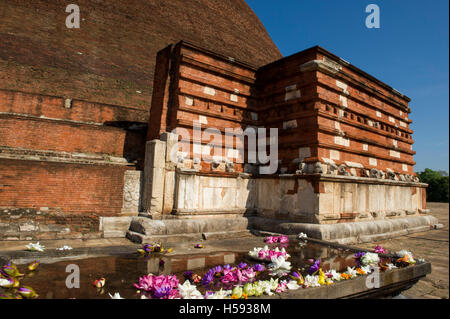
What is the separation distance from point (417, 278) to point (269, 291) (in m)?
2.91

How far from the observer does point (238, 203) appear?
7902 mm

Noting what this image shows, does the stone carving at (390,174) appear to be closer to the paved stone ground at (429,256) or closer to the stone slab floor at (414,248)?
the paved stone ground at (429,256)

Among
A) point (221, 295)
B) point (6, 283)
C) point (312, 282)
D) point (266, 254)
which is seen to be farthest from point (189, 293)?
point (266, 254)

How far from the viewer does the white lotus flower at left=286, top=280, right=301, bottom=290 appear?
10.6 ft

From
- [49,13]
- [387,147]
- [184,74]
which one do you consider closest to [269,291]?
[184,74]

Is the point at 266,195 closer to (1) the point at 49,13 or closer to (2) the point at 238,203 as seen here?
(2) the point at 238,203

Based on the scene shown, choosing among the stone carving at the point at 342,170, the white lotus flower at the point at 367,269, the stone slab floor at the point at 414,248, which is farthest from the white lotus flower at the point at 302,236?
the white lotus flower at the point at 367,269

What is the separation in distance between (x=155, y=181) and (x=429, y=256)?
6.28m

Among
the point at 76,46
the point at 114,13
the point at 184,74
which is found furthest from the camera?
the point at 114,13

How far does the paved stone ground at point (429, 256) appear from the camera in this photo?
402 centimetres

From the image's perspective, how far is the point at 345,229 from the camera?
691 cm

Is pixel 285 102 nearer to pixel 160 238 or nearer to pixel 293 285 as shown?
pixel 160 238

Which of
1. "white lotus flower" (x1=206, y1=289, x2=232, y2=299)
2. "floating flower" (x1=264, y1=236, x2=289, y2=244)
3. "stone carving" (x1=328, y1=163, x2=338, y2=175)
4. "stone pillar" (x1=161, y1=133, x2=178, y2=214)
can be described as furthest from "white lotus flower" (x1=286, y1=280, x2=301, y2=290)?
"stone carving" (x1=328, y1=163, x2=338, y2=175)

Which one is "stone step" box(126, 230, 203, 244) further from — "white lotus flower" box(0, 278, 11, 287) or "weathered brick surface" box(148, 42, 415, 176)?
"white lotus flower" box(0, 278, 11, 287)
